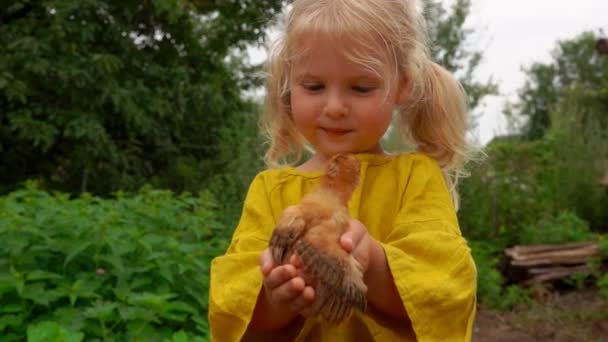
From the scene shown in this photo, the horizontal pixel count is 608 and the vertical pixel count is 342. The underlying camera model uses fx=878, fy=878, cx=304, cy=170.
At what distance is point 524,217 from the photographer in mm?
11367

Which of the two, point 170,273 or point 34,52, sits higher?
point 34,52

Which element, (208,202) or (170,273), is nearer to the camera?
(170,273)

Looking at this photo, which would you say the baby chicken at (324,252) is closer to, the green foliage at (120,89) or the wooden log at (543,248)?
the green foliage at (120,89)

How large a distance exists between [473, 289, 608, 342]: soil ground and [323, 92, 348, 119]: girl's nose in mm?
5395

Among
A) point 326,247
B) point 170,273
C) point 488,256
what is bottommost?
point 488,256

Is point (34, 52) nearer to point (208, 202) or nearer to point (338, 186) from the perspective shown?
point (208, 202)

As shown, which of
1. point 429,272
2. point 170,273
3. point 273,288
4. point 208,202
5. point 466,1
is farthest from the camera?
point 466,1

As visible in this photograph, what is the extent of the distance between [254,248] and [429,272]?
1.32 ft

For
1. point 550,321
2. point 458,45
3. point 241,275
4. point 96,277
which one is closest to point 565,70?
point 458,45

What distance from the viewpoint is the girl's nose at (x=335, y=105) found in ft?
5.96

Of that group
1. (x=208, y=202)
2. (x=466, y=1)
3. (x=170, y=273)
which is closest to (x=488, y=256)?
(x=208, y=202)

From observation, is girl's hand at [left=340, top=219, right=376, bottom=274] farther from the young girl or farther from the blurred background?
the blurred background

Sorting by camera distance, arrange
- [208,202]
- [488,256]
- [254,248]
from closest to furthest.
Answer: [254,248]
[208,202]
[488,256]

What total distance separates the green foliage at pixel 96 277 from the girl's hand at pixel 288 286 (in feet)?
7.11
